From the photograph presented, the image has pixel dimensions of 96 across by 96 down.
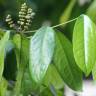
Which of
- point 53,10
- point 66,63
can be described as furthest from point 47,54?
point 53,10

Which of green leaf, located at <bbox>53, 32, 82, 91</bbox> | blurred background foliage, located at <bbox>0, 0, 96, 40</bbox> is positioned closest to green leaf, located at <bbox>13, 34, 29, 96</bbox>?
green leaf, located at <bbox>53, 32, 82, 91</bbox>

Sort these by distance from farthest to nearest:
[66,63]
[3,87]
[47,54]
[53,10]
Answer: [53,10]
[3,87]
[66,63]
[47,54]

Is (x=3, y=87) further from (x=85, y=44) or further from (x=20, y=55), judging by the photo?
(x=85, y=44)

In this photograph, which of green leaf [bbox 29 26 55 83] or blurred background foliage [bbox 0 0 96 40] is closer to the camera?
green leaf [bbox 29 26 55 83]

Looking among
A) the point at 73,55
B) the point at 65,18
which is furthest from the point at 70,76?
the point at 65,18

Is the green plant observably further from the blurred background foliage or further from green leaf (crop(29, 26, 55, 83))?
the blurred background foliage

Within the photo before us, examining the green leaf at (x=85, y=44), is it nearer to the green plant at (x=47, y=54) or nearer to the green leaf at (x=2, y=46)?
the green plant at (x=47, y=54)
